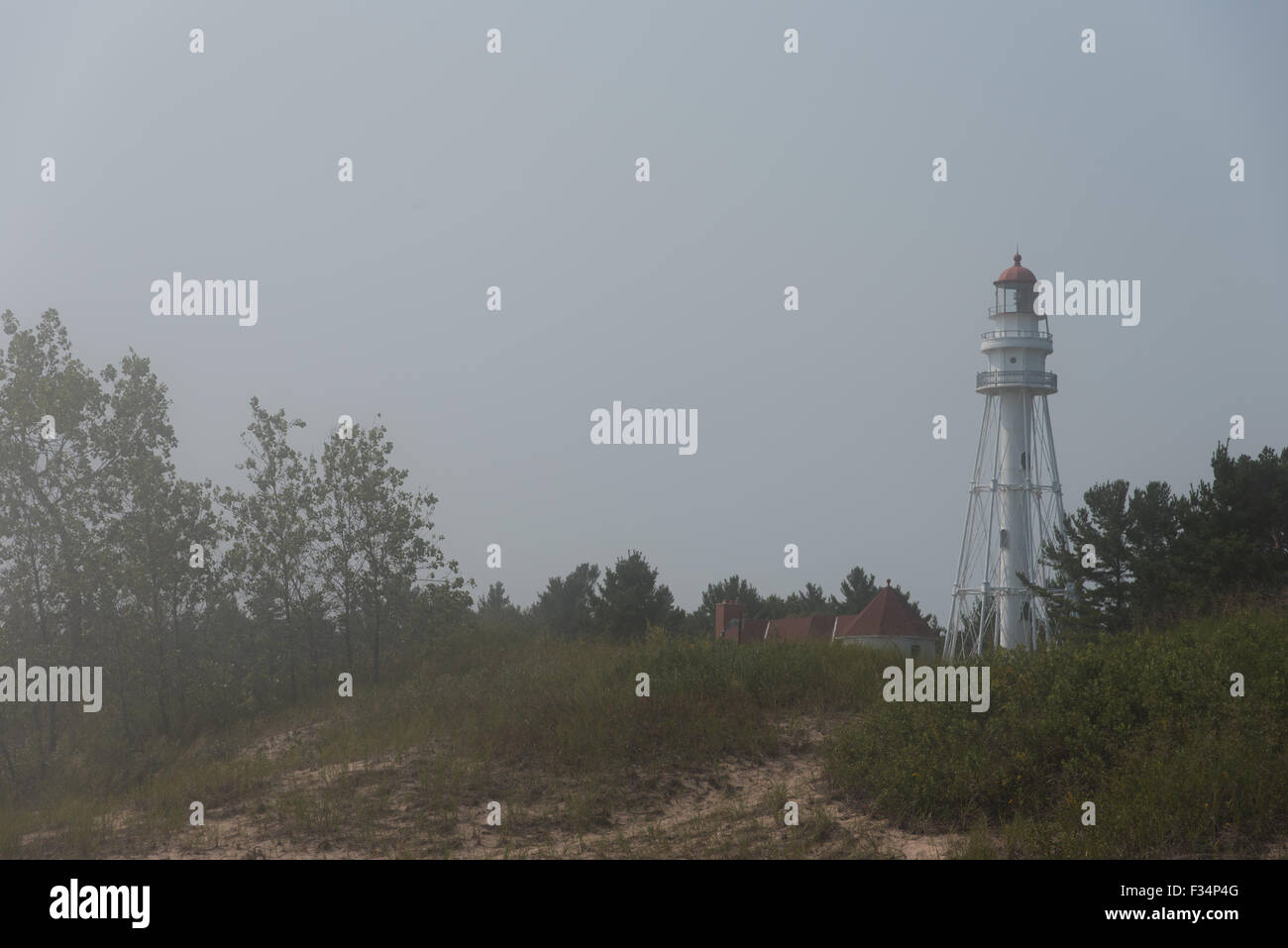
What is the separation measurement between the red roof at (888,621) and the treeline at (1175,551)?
14.6 metres

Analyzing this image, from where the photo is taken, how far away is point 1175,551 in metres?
31.8

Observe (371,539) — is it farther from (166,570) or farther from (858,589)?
(858,589)

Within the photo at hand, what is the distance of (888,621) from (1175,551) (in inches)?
880

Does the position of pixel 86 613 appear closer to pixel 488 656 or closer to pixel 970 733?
pixel 488 656

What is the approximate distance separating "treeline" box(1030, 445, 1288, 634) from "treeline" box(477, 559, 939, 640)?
505 inches

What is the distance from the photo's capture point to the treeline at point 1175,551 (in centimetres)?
2848

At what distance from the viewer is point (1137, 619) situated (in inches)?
1181

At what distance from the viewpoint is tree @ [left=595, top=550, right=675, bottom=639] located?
46.0 m

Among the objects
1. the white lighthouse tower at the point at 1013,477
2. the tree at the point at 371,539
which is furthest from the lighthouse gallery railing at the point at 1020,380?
the tree at the point at 371,539

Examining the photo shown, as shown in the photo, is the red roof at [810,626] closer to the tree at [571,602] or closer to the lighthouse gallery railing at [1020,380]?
the tree at [571,602]

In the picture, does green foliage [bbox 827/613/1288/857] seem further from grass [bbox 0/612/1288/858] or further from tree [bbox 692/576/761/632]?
tree [bbox 692/576/761/632]

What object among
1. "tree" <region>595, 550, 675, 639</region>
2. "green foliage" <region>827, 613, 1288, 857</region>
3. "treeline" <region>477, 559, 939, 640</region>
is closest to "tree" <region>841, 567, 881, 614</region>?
"treeline" <region>477, 559, 939, 640</region>

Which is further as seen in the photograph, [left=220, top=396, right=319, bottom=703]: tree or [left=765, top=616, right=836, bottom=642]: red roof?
[left=765, top=616, right=836, bottom=642]: red roof
